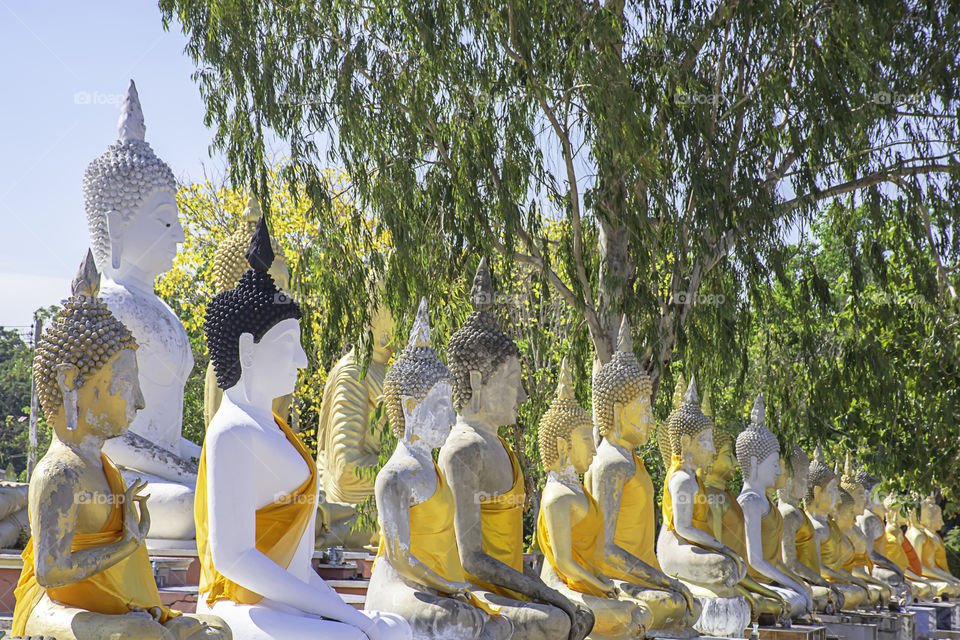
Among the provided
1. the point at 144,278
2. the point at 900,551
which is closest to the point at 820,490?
the point at 900,551

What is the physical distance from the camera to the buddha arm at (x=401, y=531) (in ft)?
16.1

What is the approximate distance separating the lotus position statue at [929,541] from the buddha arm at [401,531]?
13.9 metres

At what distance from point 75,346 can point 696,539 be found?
18.9ft

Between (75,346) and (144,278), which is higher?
(144,278)

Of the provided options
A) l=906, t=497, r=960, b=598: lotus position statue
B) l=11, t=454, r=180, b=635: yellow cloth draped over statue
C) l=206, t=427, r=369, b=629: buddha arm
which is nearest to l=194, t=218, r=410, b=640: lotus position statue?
l=206, t=427, r=369, b=629: buddha arm

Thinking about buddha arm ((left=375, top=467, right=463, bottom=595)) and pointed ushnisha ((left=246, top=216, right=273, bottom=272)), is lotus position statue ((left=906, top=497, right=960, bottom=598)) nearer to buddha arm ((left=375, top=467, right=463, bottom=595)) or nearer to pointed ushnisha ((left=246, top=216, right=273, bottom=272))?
buddha arm ((left=375, top=467, right=463, bottom=595))

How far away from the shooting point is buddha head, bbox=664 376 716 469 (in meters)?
8.34

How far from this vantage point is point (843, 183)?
1056 cm

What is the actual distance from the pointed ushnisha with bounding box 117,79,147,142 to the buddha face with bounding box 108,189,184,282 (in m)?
0.48

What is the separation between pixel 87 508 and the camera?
3416 mm

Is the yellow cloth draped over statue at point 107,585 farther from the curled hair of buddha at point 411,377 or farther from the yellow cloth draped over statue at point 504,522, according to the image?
the yellow cloth draped over statue at point 504,522

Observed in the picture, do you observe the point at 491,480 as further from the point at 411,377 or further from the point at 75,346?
the point at 75,346

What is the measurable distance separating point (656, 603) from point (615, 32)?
4.50 meters

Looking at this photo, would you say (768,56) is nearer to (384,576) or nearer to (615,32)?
(615,32)
